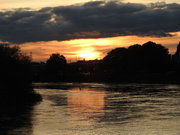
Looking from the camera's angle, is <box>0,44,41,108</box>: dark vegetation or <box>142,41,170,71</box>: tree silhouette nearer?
<box>0,44,41,108</box>: dark vegetation

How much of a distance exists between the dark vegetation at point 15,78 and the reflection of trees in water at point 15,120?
15.0 ft

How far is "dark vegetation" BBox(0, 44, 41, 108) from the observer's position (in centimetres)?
→ 5040

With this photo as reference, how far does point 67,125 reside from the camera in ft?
104

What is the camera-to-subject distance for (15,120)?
114 ft

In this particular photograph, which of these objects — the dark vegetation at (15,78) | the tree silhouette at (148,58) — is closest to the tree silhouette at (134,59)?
the tree silhouette at (148,58)

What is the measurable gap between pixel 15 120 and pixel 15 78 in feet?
60.2

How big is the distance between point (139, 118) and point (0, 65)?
23.7m

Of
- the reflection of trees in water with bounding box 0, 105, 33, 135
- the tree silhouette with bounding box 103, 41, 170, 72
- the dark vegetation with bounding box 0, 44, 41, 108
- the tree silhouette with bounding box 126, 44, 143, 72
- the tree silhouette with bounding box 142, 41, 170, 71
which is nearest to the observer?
the reflection of trees in water with bounding box 0, 105, 33, 135

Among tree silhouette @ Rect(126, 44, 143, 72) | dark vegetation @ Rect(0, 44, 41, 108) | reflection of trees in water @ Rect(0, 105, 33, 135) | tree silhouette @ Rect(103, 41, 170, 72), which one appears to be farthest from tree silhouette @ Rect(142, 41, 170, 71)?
reflection of trees in water @ Rect(0, 105, 33, 135)

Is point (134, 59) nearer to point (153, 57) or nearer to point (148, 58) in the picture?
point (148, 58)

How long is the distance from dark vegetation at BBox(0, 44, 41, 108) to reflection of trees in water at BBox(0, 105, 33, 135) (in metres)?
4.57

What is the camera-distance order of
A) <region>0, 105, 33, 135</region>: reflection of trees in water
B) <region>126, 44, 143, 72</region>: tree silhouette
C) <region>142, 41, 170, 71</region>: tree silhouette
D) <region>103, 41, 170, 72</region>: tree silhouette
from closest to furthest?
<region>0, 105, 33, 135</region>: reflection of trees in water → <region>142, 41, 170, 71</region>: tree silhouette → <region>103, 41, 170, 72</region>: tree silhouette → <region>126, 44, 143, 72</region>: tree silhouette

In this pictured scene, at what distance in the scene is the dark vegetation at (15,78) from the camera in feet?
165

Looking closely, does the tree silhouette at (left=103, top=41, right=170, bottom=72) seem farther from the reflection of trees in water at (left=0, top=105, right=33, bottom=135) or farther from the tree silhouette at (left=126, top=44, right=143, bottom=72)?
the reflection of trees in water at (left=0, top=105, right=33, bottom=135)
